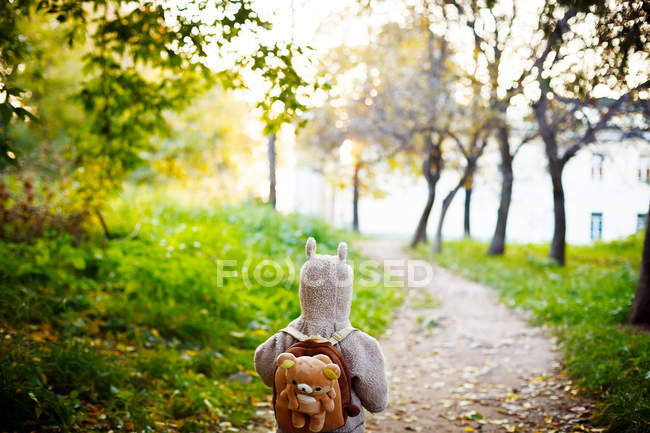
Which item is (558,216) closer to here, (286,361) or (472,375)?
(472,375)

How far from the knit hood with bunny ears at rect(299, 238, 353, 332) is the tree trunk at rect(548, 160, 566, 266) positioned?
10.8 metres

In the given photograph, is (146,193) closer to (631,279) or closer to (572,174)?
(631,279)

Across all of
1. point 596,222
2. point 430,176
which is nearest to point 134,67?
point 596,222

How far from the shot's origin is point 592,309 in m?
6.90

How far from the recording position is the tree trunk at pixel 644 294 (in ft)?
18.6

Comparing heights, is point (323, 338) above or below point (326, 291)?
below

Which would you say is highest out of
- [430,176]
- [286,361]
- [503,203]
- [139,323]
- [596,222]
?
[430,176]

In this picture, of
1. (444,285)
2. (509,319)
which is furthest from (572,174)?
(509,319)

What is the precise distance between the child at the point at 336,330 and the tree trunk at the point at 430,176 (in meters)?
15.2

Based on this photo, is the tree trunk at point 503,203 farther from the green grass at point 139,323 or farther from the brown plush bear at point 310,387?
the brown plush bear at point 310,387

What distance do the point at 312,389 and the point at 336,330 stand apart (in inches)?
18.3

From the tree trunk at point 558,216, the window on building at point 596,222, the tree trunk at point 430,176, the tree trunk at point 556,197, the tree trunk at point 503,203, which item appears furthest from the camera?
the tree trunk at point 430,176

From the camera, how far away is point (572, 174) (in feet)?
47.8

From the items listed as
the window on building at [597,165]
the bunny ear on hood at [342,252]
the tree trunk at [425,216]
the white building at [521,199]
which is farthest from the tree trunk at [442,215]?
the bunny ear on hood at [342,252]
